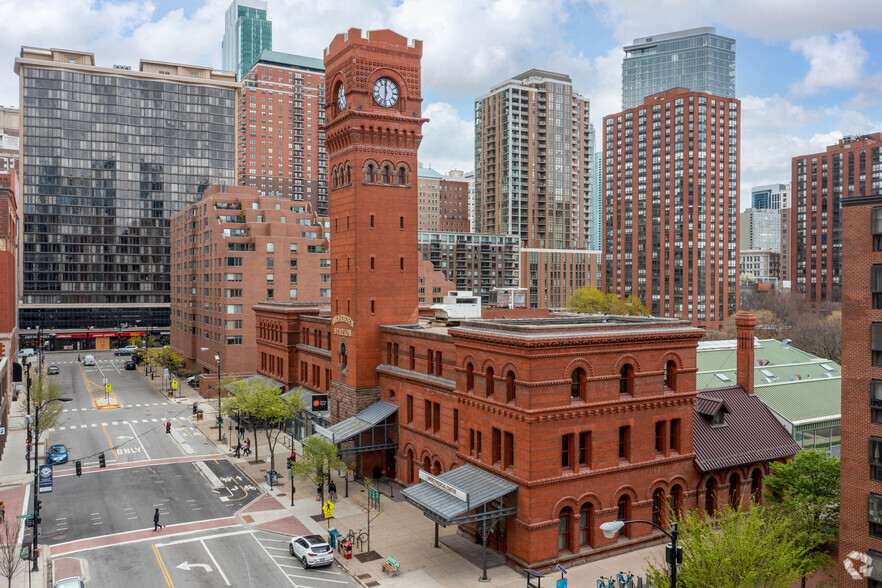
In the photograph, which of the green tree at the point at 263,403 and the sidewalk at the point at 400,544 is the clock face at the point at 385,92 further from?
the sidewalk at the point at 400,544

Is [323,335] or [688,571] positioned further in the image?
[323,335]

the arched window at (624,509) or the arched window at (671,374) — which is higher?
the arched window at (671,374)

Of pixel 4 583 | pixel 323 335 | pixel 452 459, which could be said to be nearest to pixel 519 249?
pixel 323 335

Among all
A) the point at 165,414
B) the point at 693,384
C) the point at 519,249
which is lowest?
the point at 165,414

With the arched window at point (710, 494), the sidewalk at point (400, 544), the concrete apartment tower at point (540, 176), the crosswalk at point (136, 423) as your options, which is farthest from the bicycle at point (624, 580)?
the concrete apartment tower at point (540, 176)

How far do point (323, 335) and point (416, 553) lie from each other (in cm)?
3106

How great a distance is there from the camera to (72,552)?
132 ft

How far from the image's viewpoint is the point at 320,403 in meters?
61.8

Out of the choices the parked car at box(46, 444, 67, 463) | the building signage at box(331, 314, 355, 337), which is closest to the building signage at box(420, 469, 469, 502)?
the building signage at box(331, 314, 355, 337)

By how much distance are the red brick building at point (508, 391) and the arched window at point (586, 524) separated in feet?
0.24

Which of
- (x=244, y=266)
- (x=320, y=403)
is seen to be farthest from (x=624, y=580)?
(x=244, y=266)

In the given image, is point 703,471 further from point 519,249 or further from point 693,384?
point 519,249

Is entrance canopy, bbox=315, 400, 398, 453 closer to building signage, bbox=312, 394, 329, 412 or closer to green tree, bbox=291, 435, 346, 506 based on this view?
green tree, bbox=291, 435, 346, 506

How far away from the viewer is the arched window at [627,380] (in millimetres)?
40031
